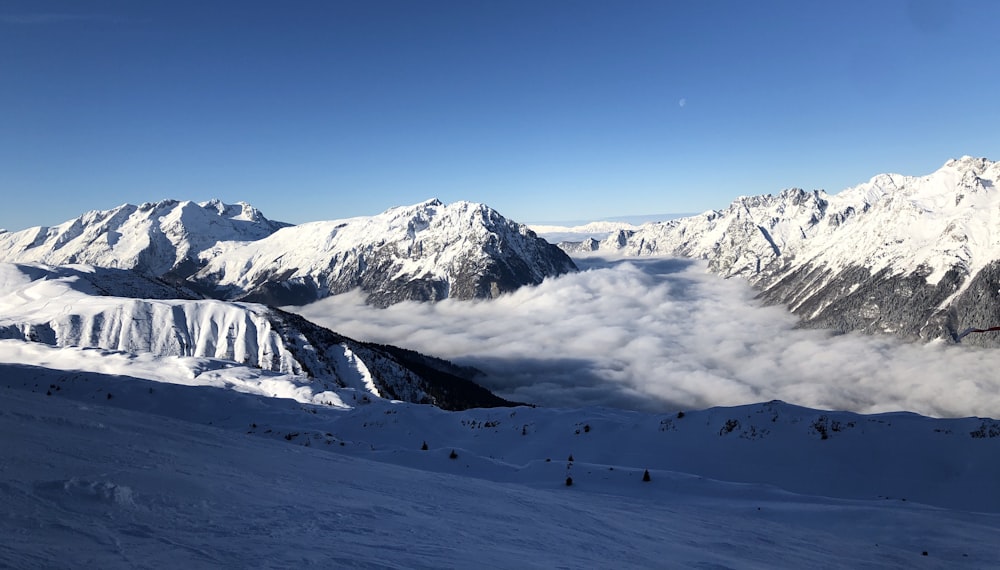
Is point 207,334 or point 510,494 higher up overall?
point 510,494

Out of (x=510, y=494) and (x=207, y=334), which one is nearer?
(x=510, y=494)

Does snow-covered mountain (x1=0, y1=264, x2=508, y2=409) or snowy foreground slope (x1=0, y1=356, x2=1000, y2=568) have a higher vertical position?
snowy foreground slope (x1=0, y1=356, x2=1000, y2=568)

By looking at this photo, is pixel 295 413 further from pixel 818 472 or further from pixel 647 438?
pixel 818 472

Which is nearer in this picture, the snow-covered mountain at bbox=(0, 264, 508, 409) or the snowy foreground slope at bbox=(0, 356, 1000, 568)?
the snowy foreground slope at bbox=(0, 356, 1000, 568)

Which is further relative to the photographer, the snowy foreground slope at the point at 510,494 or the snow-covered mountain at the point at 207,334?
the snow-covered mountain at the point at 207,334

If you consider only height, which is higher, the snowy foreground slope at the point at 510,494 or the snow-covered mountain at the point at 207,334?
the snowy foreground slope at the point at 510,494
